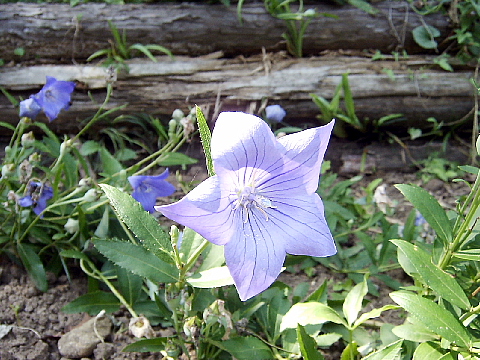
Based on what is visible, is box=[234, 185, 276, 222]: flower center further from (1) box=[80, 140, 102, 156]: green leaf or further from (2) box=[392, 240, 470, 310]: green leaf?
(1) box=[80, 140, 102, 156]: green leaf

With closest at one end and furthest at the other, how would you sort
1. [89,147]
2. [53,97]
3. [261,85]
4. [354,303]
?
[354,303]
[53,97]
[89,147]
[261,85]

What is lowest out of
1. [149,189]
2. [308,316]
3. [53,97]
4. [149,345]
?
[149,345]

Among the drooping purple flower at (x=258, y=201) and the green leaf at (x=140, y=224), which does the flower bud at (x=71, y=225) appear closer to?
the green leaf at (x=140, y=224)

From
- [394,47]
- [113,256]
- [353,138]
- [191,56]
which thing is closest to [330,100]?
[353,138]

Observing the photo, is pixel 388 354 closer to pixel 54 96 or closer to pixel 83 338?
pixel 83 338

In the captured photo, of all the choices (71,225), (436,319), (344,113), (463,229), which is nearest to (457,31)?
(344,113)

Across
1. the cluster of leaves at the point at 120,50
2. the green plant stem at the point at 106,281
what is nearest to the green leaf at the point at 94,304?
the green plant stem at the point at 106,281

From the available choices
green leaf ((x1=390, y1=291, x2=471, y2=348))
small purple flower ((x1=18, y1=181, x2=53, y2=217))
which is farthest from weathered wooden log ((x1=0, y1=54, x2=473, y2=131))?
green leaf ((x1=390, y1=291, x2=471, y2=348))
